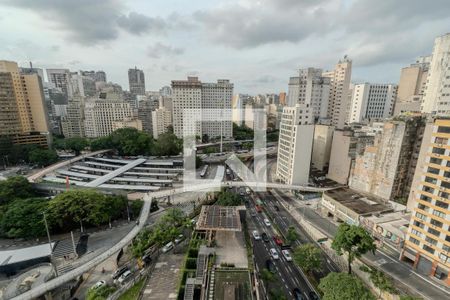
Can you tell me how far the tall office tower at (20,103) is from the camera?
57906 millimetres

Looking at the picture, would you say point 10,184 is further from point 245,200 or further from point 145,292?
point 245,200

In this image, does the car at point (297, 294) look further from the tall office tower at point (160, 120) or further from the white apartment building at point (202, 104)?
the tall office tower at point (160, 120)

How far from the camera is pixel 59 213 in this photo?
3067cm

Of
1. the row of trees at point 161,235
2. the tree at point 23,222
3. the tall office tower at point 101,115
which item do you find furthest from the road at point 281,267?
the tall office tower at point 101,115

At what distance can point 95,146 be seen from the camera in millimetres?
69875

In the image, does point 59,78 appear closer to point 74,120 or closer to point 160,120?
point 74,120

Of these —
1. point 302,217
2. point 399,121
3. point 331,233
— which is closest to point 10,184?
point 302,217

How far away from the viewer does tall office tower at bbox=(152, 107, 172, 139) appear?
9822cm

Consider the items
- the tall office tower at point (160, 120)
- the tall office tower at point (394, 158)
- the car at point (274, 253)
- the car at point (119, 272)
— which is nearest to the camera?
the car at point (119, 272)

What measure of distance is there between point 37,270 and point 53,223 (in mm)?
8035

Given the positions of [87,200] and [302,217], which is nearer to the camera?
[87,200]

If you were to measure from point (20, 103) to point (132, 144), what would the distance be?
34331 mm

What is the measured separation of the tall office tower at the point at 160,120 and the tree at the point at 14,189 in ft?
204

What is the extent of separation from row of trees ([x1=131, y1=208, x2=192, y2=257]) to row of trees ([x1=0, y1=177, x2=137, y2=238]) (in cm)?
843
